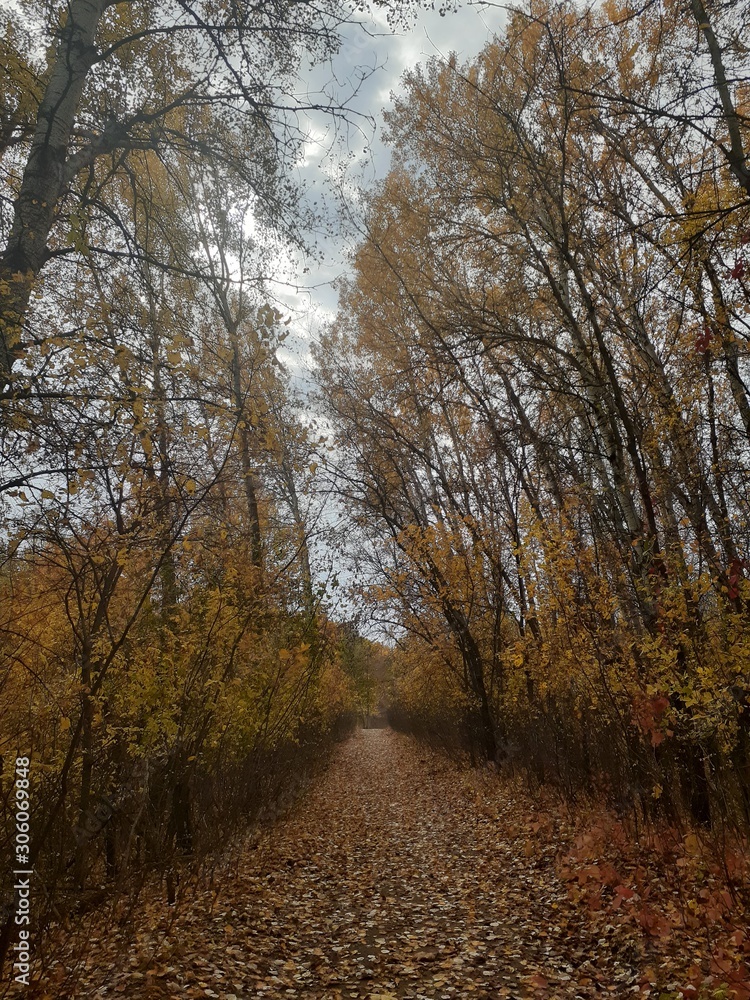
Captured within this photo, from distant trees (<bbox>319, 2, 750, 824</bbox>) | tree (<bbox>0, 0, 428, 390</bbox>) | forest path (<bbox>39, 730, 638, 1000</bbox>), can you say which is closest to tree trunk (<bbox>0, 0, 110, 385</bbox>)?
tree (<bbox>0, 0, 428, 390</bbox>)

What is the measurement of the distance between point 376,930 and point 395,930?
17 cm

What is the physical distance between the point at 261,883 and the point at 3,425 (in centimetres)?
535

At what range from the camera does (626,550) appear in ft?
19.1

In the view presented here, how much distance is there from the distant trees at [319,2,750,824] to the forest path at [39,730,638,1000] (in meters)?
1.42

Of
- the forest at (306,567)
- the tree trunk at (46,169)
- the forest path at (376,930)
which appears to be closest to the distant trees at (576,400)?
the forest at (306,567)

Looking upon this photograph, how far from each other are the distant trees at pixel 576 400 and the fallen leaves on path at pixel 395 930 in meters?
1.16

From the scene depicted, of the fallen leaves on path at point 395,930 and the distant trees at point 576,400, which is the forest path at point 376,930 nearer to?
the fallen leaves on path at point 395,930

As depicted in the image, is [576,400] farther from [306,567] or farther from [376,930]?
[376,930]

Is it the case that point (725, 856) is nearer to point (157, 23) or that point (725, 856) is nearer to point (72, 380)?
point (72, 380)

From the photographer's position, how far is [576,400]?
22.9ft

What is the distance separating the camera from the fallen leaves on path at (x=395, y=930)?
3752 mm

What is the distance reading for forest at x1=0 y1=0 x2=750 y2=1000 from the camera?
11.3 ft

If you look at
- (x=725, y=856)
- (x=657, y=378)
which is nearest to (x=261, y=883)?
(x=725, y=856)

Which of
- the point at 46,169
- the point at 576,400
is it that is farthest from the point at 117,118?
the point at 576,400
